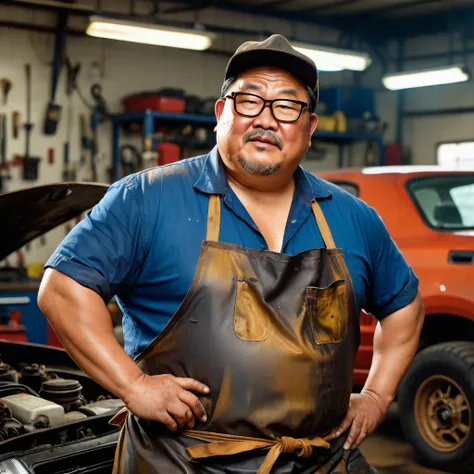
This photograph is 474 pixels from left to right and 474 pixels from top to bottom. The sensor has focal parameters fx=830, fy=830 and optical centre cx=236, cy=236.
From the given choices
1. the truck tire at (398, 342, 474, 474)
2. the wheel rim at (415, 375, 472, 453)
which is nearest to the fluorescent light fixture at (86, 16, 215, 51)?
the truck tire at (398, 342, 474, 474)

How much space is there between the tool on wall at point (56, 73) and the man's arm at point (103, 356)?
7.07m

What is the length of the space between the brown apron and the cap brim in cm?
40

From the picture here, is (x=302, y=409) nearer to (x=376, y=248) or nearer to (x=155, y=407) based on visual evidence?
(x=155, y=407)

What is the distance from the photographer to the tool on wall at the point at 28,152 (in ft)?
27.7

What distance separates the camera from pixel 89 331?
179 cm

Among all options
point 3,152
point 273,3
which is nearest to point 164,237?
point 3,152

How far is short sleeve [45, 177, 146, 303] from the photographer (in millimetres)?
1809

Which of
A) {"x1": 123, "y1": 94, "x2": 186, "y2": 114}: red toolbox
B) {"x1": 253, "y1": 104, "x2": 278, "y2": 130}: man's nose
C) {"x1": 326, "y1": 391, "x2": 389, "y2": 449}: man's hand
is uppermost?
{"x1": 123, "y1": 94, "x2": 186, "y2": 114}: red toolbox

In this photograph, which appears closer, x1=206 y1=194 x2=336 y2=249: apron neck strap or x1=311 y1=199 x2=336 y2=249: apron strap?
x1=206 y1=194 x2=336 y2=249: apron neck strap

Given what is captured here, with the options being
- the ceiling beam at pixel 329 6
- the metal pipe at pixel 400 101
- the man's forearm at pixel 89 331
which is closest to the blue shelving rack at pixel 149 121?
the ceiling beam at pixel 329 6

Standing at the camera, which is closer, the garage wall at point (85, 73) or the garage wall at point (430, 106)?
the garage wall at point (85, 73)

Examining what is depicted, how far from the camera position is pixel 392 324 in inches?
87.3

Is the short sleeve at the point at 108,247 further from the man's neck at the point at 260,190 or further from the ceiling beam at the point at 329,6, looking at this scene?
the ceiling beam at the point at 329,6

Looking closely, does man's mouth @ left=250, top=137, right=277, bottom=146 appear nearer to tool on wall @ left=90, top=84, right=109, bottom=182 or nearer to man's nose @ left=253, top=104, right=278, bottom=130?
man's nose @ left=253, top=104, right=278, bottom=130
